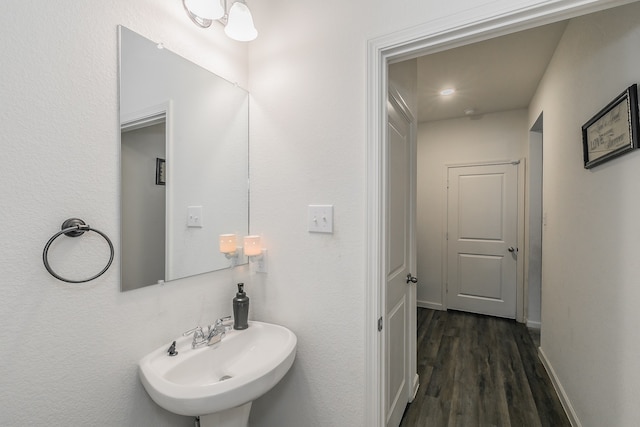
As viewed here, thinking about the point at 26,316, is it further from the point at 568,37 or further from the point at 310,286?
the point at 568,37

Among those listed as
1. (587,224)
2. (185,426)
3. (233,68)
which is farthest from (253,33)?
(587,224)

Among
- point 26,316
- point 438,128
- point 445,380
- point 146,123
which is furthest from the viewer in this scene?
point 438,128

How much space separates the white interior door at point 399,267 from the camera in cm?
161

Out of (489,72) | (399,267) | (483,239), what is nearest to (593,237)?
(399,267)

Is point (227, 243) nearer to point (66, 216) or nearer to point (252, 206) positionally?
point (252, 206)

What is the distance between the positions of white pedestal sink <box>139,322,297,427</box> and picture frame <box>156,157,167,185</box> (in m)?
0.67

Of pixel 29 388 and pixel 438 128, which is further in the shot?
pixel 438 128

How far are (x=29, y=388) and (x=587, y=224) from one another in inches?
100

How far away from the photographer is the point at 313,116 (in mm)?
1343

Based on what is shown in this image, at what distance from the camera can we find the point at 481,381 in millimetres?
2316

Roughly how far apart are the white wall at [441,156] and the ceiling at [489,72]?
8.6 inches

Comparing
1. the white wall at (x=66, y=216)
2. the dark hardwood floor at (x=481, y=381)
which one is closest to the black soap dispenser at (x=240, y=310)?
the white wall at (x=66, y=216)

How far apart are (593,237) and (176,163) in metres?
2.17

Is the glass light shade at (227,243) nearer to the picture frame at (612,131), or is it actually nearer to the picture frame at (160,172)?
the picture frame at (160,172)
